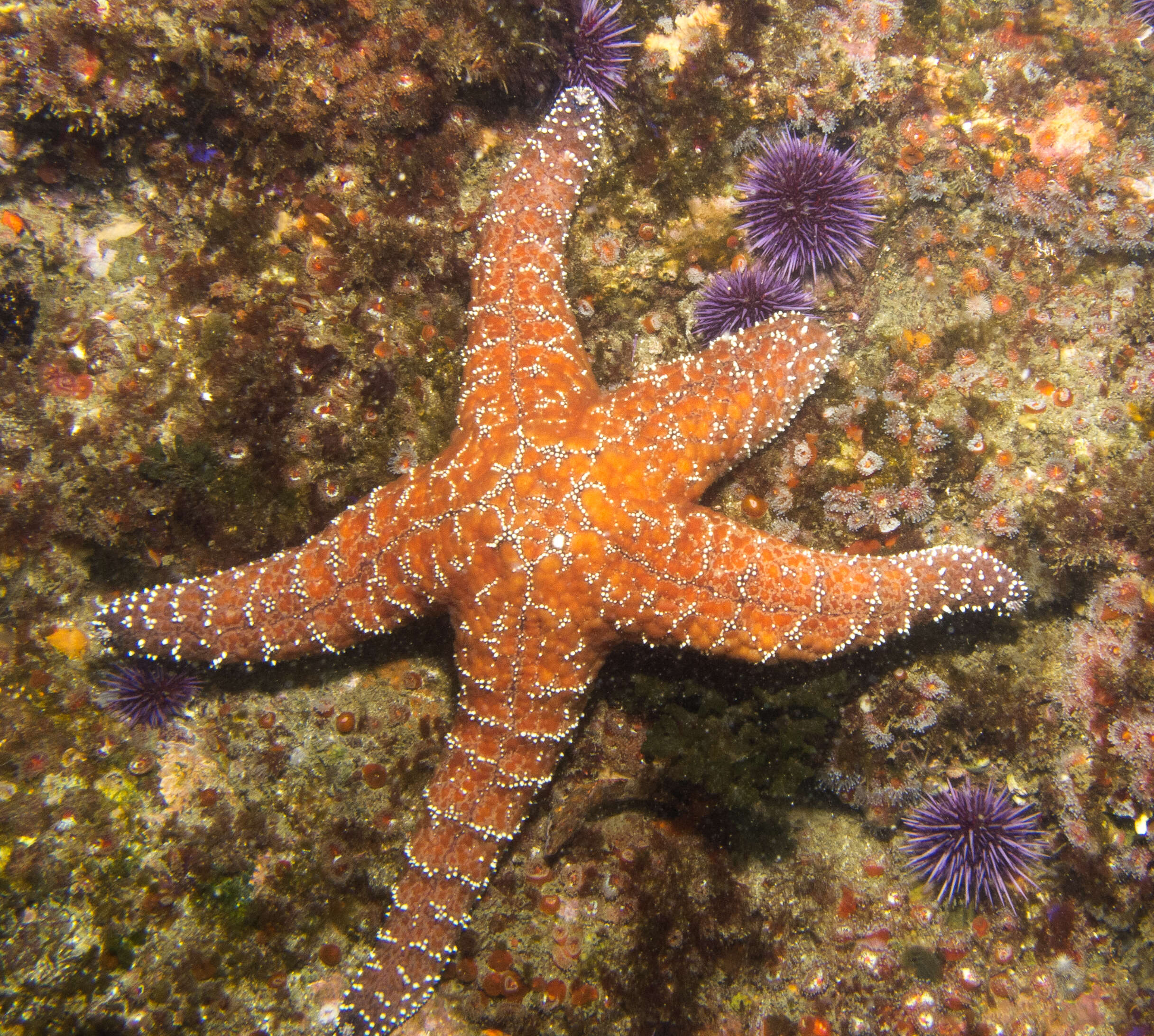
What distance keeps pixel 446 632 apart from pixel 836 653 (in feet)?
10.4

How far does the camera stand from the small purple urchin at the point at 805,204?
15.4 ft

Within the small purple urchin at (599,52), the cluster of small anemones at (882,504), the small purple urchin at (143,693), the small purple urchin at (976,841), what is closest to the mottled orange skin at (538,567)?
the small purple urchin at (599,52)

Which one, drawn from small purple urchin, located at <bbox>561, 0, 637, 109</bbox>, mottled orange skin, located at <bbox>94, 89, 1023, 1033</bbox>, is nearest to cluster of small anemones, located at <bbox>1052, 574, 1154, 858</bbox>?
mottled orange skin, located at <bbox>94, 89, 1023, 1033</bbox>

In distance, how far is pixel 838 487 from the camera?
16.7 ft

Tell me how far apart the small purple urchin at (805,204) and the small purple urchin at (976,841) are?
429 centimetres

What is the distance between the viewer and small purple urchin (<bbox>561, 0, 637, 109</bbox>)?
4.61 meters

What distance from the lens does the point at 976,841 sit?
16.5ft

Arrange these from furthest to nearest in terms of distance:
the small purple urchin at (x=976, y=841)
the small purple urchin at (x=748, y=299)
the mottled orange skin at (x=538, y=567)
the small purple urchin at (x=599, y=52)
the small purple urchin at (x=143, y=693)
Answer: the small purple urchin at (x=143, y=693) → the small purple urchin at (x=976, y=841) → the small purple urchin at (x=748, y=299) → the small purple urchin at (x=599, y=52) → the mottled orange skin at (x=538, y=567)

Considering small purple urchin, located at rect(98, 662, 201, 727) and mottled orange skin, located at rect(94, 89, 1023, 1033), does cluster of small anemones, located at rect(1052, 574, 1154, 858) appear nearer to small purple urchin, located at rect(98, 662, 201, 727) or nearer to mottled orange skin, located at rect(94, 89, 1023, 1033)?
mottled orange skin, located at rect(94, 89, 1023, 1033)

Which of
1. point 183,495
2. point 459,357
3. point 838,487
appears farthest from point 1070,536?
point 183,495

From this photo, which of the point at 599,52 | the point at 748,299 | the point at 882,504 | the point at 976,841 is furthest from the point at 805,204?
the point at 976,841

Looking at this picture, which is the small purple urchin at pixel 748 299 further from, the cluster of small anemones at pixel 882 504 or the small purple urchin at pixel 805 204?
the cluster of small anemones at pixel 882 504

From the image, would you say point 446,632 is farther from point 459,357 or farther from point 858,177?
point 858,177

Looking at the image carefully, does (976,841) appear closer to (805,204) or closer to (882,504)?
(882,504)
